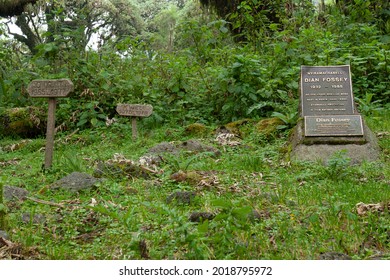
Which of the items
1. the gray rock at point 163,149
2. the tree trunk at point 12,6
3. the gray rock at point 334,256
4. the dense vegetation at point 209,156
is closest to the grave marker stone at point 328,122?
the dense vegetation at point 209,156

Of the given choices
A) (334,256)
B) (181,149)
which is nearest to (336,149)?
(181,149)

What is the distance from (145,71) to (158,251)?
8.85m

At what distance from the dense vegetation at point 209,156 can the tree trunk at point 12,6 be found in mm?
5934

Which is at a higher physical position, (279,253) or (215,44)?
(215,44)

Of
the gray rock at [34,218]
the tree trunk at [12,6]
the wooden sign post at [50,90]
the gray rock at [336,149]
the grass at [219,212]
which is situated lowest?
the gray rock at [336,149]

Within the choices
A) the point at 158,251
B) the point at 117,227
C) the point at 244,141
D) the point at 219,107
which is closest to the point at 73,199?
the point at 117,227

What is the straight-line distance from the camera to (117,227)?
3.99m

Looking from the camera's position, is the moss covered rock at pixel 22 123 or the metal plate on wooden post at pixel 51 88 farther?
the moss covered rock at pixel 22 123

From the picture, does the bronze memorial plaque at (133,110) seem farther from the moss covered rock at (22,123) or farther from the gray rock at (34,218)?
the gray rock at (34,218)

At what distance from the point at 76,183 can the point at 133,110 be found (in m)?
3.88

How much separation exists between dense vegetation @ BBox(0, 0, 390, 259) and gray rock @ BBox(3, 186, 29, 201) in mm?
191

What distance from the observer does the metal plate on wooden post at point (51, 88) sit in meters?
6.45

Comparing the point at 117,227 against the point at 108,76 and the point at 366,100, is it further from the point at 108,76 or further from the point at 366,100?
the point at 108,76
